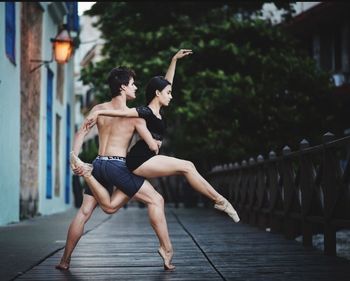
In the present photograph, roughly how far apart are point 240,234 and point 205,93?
1191 cm

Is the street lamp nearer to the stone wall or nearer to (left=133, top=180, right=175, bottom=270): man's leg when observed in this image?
the stone wall

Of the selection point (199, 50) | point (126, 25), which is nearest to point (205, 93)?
point (199, 50)

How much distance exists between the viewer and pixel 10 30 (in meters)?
15.1

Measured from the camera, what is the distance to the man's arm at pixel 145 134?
21.0ft

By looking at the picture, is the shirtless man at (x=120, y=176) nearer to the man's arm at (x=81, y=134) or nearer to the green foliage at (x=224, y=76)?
the man's arm at (x=81, y=134)

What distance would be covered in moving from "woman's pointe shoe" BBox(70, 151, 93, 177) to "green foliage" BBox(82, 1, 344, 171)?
7421 mm

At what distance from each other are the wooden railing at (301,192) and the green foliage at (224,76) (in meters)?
3.44

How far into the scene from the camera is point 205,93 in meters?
23.3

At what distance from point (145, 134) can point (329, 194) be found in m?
2.69

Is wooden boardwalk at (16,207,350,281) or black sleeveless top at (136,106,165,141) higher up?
black sleeveless top at (136,106,165,141)

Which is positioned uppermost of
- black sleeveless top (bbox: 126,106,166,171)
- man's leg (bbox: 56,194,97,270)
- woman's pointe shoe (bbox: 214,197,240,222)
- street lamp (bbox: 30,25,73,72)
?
street lamp (bbox: 30,25,73,72)

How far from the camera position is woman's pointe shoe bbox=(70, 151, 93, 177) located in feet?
20.6

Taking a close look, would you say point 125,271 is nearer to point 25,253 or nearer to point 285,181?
point 25,253

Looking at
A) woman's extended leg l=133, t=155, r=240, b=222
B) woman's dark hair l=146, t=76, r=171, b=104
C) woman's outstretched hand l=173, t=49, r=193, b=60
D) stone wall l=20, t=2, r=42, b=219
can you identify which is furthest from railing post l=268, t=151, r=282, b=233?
stone wall l=20, t=2, r=42, b=219
